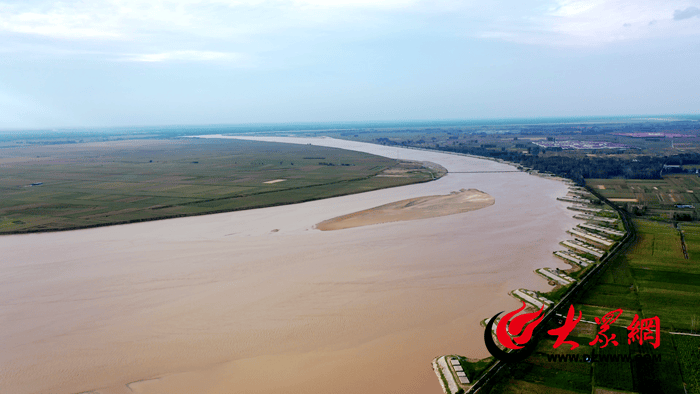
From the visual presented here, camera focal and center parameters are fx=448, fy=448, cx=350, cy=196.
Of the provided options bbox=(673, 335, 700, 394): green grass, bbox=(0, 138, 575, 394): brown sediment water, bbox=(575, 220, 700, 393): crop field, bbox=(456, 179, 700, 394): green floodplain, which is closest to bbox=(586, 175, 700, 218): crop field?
bbox=(575, 220, 700, 393): crop field

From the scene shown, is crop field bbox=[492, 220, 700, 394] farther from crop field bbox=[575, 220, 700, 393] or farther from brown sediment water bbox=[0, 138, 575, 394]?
brown sediment water bbox=[0, 138, 575, 394]

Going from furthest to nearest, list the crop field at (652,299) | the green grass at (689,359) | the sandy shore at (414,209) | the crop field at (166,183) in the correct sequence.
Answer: the crop field at (166,183) → the sandy shore at (414,209) → the crop field at (652,299) → the green grass at (689,359)

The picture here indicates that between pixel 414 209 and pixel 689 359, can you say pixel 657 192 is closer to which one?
pixel 414 209

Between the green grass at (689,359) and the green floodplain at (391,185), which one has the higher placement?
the green floodplain at (391,185)

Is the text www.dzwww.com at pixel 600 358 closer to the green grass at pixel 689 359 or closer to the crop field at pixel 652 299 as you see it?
the crop field at pixel 652 299

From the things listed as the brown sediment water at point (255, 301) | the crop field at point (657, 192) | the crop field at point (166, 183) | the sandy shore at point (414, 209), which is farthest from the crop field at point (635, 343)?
the crop field at point (166, 183)

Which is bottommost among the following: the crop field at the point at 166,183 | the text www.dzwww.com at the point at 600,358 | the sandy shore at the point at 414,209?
the text www.dzwww.com at the point at 600,358
